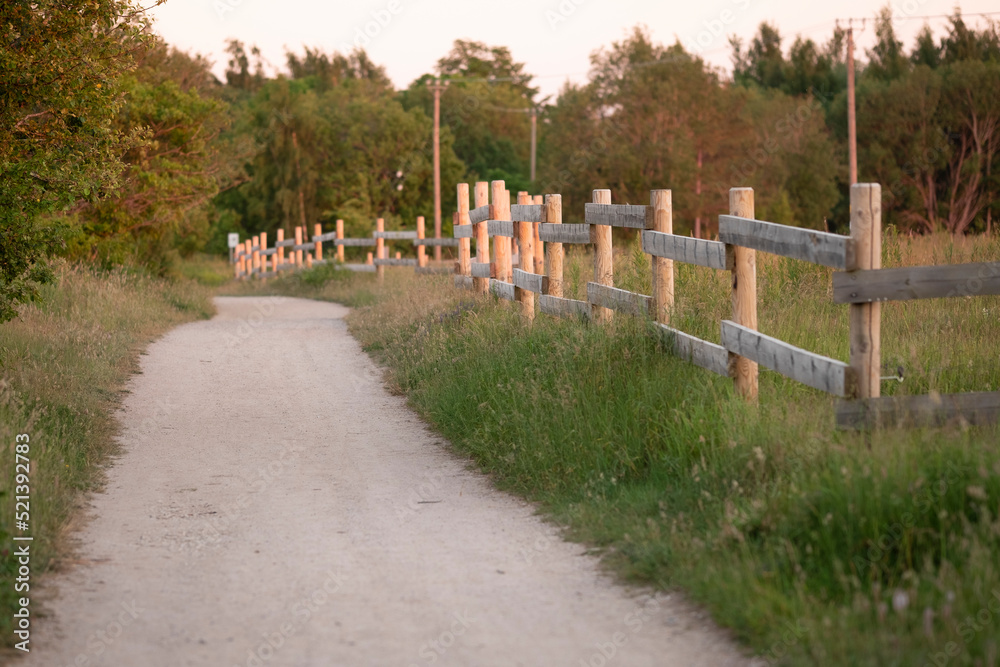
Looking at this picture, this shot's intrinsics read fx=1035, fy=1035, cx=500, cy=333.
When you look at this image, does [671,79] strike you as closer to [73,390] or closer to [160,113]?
[160,113]

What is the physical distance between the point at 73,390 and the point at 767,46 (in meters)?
73.8

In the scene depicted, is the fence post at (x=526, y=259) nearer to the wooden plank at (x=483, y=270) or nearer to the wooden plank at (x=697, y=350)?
the wooden plank at (x=483, y=270)

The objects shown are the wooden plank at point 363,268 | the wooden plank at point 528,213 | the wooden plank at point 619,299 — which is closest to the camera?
the wooden plank at point 619,299

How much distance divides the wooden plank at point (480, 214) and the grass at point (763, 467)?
3043mm

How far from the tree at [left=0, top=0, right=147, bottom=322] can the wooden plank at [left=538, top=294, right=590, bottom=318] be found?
400 centimetres

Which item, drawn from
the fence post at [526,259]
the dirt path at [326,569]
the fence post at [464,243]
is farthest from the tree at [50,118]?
the fence post at [464,243]

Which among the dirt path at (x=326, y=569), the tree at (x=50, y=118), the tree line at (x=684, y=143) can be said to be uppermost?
the tree line at (x=684, y=143)

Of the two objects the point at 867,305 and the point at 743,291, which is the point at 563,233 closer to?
the point at 743,291

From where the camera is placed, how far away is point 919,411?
5293 millimetres

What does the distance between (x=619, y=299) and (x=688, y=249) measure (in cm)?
116

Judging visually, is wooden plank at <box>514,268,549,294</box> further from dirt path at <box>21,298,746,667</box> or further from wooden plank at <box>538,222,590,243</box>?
dirt path at <box>21,298,746,667</box>

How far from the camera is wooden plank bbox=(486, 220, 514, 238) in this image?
39.4ft

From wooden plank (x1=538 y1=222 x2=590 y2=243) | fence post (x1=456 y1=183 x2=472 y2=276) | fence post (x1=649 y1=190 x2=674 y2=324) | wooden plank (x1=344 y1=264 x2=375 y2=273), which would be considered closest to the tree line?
wooden plank (x1=344 y1=264 x2=375 y2=273)

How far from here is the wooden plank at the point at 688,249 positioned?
6.67m
